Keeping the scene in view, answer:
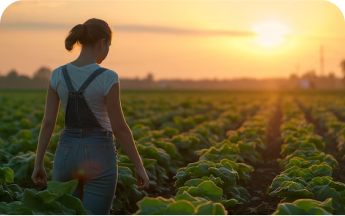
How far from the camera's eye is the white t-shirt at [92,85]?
3.09 m

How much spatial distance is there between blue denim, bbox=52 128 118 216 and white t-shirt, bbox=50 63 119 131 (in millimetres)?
138

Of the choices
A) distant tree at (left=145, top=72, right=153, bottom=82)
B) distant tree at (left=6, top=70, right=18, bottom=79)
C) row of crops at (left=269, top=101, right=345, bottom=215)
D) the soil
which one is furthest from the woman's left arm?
distant tree at (left=145, top=72, right=153, bottom=82)

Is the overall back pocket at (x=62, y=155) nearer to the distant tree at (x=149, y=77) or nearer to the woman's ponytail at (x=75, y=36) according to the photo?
the woman's ponytail at (x=75, y=36)

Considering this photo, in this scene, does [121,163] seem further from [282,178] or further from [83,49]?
[83,49]

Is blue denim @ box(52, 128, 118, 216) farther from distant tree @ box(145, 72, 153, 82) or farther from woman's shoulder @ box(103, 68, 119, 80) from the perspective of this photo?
distant tree @ box(145, 72, 153, 82)

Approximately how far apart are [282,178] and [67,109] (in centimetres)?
285

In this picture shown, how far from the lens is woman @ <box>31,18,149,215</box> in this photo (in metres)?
3.12

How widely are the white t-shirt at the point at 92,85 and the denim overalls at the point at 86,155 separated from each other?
3cm

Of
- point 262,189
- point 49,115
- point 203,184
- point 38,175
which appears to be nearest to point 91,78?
point 49,115

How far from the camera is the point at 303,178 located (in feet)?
16.9

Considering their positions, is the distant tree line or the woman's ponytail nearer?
the woman's ponytail

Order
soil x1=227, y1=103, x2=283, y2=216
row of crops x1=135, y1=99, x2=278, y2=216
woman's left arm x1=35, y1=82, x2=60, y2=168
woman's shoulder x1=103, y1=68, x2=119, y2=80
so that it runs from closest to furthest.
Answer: row of crops x1=135, y1=99, x2=278, y2=216 < woman's shoulder x1=103, y1=68, x2=119, y2=80 < woman's left arm x1=35, y1=82, x2=60, y2=168 < soil x1=227, y1=103, x2=283, y2=216

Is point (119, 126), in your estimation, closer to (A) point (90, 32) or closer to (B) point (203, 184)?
(A) point (90, 32)

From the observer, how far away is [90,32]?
3133 mm
